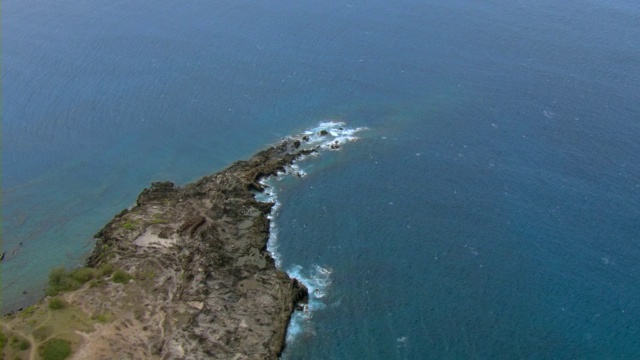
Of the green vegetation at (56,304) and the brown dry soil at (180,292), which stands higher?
the green vegetation at (56,304)

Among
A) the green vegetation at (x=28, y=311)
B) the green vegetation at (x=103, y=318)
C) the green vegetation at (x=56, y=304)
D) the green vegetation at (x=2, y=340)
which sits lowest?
the green vegetation at (x=28, y=311)

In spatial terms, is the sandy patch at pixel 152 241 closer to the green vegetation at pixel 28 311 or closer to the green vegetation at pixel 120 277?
the green vegetation at pixel 120 277

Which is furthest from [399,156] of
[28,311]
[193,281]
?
[28,311]

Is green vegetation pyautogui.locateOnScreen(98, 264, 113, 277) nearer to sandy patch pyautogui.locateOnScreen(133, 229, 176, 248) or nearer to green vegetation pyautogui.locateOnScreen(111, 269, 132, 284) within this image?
green vegetation pyautogui.locateOnScreen(111, 269, 132, 284)

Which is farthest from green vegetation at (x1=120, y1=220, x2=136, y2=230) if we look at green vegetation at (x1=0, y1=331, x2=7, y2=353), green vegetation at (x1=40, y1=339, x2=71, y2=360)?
green vegetation at (x1=0, y1=331, x2=7, y2=353)

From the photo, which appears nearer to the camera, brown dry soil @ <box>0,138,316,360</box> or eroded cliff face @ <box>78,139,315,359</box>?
brown dry soil @ <box>0,138,316,360</box>

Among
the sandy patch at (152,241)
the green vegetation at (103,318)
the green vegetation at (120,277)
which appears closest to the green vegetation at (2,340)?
the green vegetation at (103,318)
